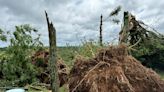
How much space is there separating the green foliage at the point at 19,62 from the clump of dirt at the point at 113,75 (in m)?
3.36

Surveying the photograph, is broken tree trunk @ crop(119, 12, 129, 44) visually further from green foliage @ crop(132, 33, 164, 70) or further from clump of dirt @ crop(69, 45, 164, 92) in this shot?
green foliage @ crop(132, 33, 164, 70)

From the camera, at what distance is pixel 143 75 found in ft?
27.4

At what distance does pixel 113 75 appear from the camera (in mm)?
8133

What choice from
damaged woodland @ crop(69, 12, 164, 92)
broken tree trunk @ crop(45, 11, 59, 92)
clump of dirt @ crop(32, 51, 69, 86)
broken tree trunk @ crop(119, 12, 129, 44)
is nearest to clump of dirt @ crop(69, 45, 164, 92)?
damaged woodland @ crop(69, 12, 164, 92)

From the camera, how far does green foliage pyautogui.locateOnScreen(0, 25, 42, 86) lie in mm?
11852

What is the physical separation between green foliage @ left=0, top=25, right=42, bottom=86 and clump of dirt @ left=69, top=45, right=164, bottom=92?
132 inches

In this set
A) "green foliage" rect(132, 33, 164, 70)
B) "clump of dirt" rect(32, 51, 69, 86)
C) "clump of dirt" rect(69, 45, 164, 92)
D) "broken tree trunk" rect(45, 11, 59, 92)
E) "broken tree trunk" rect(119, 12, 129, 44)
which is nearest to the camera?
"broken tree trunk" rect(45, 11, 59, 92)

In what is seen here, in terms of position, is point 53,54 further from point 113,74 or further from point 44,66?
point 44,66

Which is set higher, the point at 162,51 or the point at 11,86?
the point at 162,51

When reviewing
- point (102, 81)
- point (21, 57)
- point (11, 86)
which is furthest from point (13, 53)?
point (102, 81)

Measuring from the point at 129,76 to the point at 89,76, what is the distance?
2.77ft

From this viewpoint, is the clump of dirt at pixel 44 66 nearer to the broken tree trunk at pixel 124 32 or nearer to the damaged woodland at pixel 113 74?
the broken tree trunk at pixel 124 32

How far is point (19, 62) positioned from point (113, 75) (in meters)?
4.76

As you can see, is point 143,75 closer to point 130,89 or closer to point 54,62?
point 130,89
